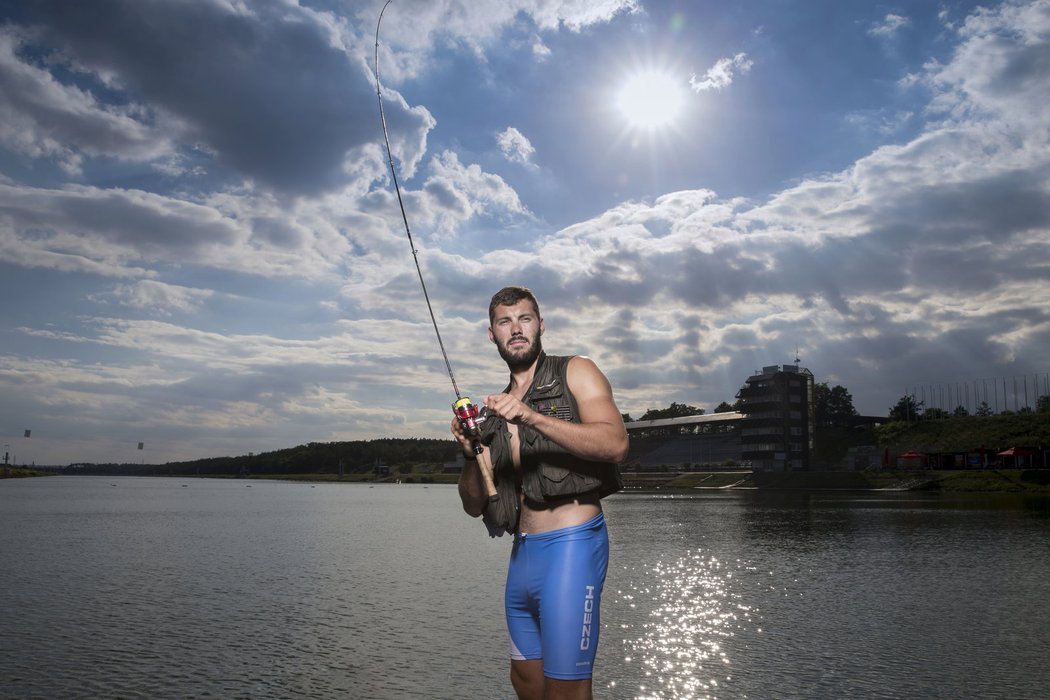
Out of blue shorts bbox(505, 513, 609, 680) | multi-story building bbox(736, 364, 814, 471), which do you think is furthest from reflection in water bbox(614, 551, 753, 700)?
multi-story building bbox(736, 364, 814, 471)

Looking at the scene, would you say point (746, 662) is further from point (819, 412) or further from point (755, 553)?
point (819, 412)

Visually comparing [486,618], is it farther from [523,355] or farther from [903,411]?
[903,411]

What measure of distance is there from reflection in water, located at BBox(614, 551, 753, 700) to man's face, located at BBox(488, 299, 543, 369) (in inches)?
Answer: 270

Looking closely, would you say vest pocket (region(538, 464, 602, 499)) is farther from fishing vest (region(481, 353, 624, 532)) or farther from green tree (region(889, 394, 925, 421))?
green tree (region(889, 394, 925, 421))

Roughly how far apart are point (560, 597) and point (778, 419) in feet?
509

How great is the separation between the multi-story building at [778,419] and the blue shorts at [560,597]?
486ft

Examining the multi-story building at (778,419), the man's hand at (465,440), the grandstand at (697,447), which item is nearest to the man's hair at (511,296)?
the man's hand at (465,440)

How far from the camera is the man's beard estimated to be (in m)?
5.31

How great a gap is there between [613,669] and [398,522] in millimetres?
38553

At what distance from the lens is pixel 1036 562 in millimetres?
23734

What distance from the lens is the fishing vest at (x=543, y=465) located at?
5.03 metres

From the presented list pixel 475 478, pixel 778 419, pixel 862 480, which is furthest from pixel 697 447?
pixel 475 478

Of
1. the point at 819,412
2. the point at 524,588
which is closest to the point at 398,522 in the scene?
the point at 524,588

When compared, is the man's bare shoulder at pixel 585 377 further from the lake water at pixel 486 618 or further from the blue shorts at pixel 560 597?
the lake water at pixel 486 618
